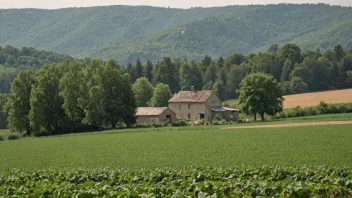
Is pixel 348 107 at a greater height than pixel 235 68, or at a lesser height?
lesser

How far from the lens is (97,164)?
3250 cm

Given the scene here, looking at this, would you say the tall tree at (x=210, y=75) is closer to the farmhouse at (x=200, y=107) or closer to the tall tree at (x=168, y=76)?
the tall tree at (x=168, y=76)

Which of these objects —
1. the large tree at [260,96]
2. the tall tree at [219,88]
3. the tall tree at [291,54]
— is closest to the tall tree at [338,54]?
the tall tree at [291,54]

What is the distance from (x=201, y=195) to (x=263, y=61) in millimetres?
120542

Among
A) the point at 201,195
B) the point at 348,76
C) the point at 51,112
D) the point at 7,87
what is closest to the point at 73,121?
the point at 51,112

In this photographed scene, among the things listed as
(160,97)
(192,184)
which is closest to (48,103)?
(160,97)

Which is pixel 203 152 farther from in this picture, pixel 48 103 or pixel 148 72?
pixel 148 72

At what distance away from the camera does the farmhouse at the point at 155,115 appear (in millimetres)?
82594

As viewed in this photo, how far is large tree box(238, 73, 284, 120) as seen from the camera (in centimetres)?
7494

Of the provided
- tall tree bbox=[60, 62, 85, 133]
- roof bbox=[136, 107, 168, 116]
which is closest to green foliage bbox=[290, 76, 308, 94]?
roof bbox=[136, 107, 168, 116]

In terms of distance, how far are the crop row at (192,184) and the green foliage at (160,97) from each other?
82665 mm

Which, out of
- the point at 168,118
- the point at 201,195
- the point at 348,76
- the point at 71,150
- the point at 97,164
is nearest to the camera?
the point at 201,195

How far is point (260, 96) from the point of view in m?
75.1

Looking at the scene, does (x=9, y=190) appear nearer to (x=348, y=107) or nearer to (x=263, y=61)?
(x=348, y=107)
